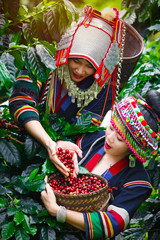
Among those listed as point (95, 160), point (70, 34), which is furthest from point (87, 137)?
point (70, 34)

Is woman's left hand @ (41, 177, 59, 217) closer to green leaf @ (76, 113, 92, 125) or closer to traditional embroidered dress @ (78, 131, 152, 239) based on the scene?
traditional embroidered dress @ (78, 131, 152, 239)

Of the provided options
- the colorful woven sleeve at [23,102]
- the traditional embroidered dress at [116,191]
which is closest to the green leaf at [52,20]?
the colorful woven sleeve at [23,102]

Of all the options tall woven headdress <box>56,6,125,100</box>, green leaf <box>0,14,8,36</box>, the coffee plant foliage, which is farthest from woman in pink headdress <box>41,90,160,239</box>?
green leaf <box>0,14,8,36</box>

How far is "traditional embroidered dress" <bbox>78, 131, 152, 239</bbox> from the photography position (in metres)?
1.58

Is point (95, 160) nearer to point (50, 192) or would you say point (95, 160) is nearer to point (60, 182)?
point (60, 182)

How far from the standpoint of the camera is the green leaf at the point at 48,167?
162cm

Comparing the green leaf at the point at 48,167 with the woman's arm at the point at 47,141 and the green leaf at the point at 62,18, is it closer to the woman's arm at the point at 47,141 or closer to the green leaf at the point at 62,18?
the woman's arm at the point at 47,141

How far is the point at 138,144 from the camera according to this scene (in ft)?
5.61

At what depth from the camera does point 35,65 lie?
136 cm

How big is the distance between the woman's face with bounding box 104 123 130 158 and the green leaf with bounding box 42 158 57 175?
360 millimetres

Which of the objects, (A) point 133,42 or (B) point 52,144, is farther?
(A) point 133,42

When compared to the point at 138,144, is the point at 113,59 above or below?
above

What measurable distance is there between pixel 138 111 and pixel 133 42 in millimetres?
695

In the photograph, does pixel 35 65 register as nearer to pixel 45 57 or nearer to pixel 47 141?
pixel 45 57
